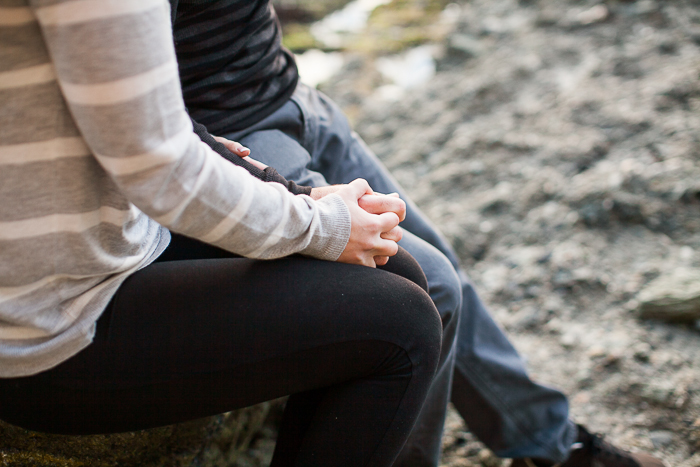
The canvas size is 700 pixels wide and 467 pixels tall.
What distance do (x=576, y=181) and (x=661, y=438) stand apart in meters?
1.23

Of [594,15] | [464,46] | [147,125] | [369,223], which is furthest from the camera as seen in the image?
[464,46]

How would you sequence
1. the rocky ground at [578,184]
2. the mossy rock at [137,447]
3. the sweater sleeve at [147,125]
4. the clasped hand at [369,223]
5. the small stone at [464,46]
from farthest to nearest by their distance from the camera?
the small stone at [464,46]
the rocky ground at [578,184]
the mossy rock at [137,447]
the clasped hand at [369,223]
the sweater sleeve at [147,125]

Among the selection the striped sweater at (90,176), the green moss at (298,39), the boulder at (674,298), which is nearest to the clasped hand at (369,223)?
the striped sweater at (90,176)

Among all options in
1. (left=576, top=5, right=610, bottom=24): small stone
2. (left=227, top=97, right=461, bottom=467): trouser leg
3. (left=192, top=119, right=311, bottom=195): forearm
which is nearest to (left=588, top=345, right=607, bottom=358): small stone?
(left=227, top=97, right=461, bottom=467): trouser leg

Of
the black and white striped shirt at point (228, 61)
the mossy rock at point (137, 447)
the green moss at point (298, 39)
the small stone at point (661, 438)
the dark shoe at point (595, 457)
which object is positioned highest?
the black and white striped shirt at point (228, 61)

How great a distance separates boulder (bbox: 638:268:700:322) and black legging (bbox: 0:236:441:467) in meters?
1.27

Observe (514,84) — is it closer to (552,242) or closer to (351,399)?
(552,242)

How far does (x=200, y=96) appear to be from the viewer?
105 centimetres

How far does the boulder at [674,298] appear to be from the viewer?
1.70 metres

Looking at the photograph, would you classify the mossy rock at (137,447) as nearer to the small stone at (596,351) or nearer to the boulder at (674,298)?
the small stone at (596,351)

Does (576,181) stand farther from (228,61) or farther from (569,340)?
(228,61)

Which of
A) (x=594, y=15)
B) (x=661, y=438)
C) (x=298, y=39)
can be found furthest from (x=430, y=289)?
(x=298, y=39)

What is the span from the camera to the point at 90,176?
666 mm

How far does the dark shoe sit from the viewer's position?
134 centimetres
